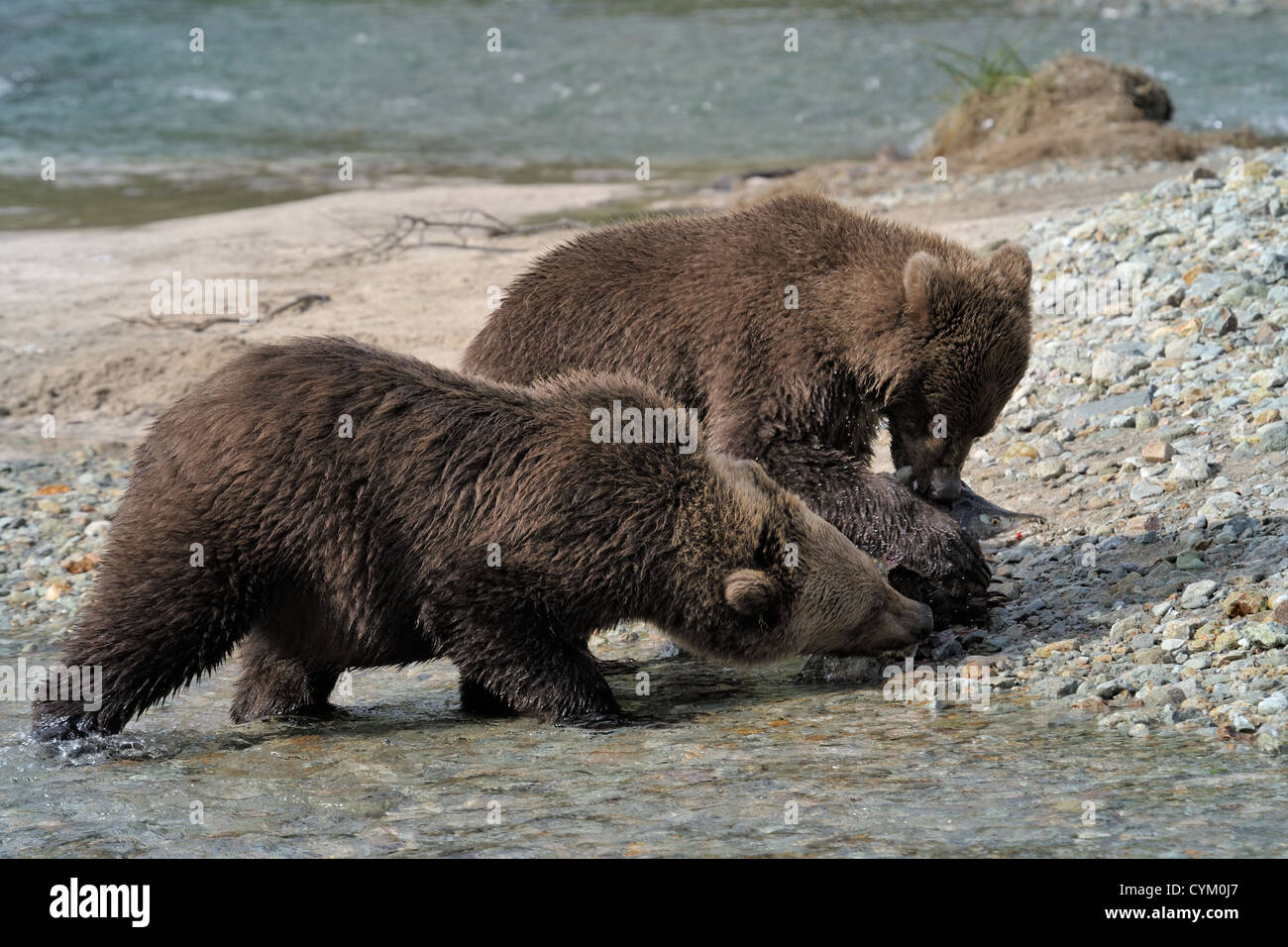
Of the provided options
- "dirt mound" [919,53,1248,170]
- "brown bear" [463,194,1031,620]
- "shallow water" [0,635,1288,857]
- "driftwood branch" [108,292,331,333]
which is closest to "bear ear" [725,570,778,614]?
"shallow water" [0,635,1288,857]

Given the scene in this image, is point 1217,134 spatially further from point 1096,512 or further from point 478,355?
point 478,355

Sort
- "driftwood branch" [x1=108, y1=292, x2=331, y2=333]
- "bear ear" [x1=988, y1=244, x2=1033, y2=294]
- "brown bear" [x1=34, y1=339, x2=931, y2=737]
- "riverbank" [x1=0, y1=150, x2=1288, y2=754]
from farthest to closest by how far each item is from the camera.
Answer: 1. "driftwood branch" [x1=108, y1=292, x2=331, y2=333]
2. "bear ear" [x1=988, y1=244, x2=1033, y2=294]
3. "riverbank" [x1=0, y1=150, x2=1288, y2=754]
4. "brown bear" [x1=34, y1=339, x2=931, y2=737]

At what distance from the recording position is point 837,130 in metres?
25.2

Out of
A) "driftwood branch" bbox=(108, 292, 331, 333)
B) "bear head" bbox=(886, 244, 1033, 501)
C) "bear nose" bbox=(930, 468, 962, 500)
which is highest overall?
"driftwood branch" bbox=(108, 292, 331, 333)

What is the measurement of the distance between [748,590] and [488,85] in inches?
997

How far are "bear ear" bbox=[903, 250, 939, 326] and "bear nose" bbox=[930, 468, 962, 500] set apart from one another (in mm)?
829

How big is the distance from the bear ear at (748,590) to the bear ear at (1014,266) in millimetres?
2135

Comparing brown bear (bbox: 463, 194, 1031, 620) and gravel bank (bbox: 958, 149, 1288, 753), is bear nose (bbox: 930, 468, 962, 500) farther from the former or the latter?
gravel bank (bbox: 958, 149, 1288, 753)

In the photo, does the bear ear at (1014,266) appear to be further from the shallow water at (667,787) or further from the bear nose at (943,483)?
the shallow water at (667,787)

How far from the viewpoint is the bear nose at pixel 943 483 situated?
7.59 m

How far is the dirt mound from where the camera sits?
1775 cm

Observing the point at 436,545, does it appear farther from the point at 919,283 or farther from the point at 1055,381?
the point at 1055,381

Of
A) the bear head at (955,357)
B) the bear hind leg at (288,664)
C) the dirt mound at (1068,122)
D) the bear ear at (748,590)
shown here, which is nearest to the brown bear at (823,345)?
the bear head at (955,357)
